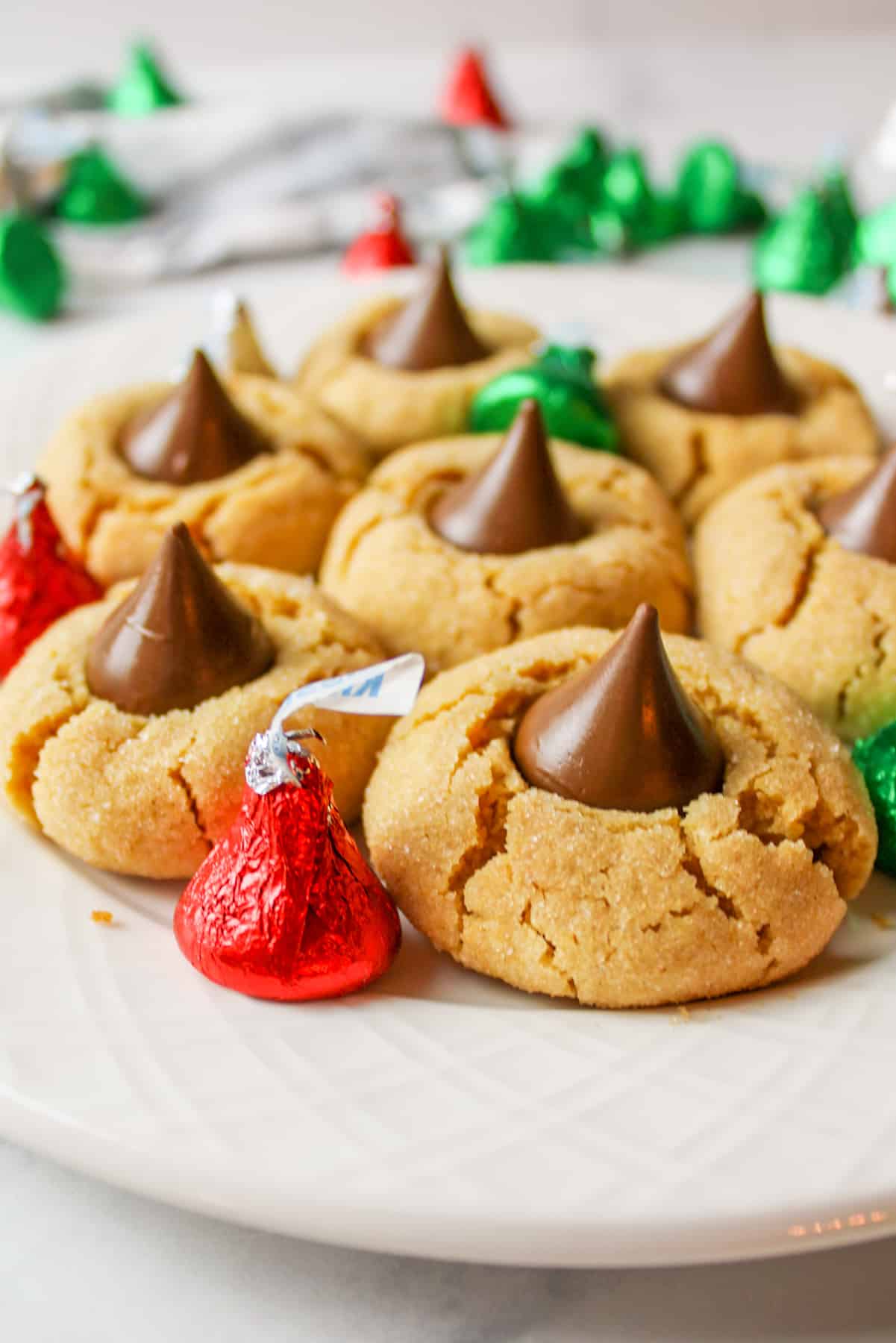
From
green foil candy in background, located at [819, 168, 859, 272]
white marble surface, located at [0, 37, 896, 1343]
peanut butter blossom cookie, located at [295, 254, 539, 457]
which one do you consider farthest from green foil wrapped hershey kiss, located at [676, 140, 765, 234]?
white marble surface, located at [0, 37, 896, 1343]

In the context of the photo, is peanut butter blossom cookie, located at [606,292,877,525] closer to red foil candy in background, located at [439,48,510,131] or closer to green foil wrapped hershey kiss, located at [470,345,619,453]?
green foil wrapped hershey kiss, located at [470,345,619,453]

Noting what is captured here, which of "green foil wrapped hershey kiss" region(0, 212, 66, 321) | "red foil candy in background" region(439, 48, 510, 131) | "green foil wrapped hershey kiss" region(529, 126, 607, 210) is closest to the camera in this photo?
"green foil wrapped hershey kiss" region(0, 212, 66, 321)

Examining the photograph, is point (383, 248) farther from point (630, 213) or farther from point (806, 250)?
point (806, 250)

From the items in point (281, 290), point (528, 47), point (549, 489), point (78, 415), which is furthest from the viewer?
point (528, 47)

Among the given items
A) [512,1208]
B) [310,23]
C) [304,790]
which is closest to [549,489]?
[304,790]

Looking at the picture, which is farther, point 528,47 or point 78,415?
point 528,47

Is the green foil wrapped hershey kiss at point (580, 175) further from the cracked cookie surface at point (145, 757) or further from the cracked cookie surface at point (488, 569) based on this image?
the cracked cookie surface at point (145, 757)

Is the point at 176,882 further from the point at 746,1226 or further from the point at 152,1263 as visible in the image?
the point at 746,1226
